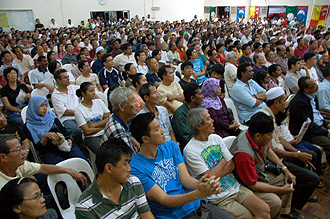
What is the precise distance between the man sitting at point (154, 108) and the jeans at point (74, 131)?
1.02 meters

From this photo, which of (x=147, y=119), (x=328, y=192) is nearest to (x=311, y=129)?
(x=328, y=192)

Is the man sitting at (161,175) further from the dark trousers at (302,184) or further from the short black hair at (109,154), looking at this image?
the dark trousers at (302,184)

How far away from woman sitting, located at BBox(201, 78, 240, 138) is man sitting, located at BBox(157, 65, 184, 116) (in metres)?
0.47

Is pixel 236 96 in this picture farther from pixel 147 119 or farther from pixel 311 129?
pixel 147 119

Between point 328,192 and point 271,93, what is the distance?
1305 millimetres

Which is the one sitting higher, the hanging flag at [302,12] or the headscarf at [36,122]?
the hanging flag at [302,12]

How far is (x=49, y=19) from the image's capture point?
13906 mm

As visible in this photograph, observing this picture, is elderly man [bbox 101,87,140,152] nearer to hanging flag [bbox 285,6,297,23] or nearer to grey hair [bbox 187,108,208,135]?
grey hair [bbox 187,108,208,135]

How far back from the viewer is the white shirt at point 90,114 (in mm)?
2834

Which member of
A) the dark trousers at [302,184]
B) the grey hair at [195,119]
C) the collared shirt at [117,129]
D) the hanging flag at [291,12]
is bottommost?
the dark trousers at [302,184]

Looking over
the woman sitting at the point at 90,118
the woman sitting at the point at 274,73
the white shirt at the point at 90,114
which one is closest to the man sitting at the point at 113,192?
the woman sitting at the point at 90,118

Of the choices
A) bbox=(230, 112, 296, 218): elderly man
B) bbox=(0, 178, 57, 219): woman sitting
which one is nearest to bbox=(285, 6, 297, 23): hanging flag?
bbox=(230, 112, 296, 218): elderly man

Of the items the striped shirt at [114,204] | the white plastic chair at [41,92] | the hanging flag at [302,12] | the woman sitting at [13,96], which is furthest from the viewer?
the hanging flag at [302,12]

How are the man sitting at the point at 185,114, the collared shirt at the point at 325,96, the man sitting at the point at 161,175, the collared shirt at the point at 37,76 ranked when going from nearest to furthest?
1. the man sitting at the point at 161,175
2. the man sitting at the point at 185,114
3. the collared shirt at the point at 325,96
4. the collared shirt at the point at 37,76
